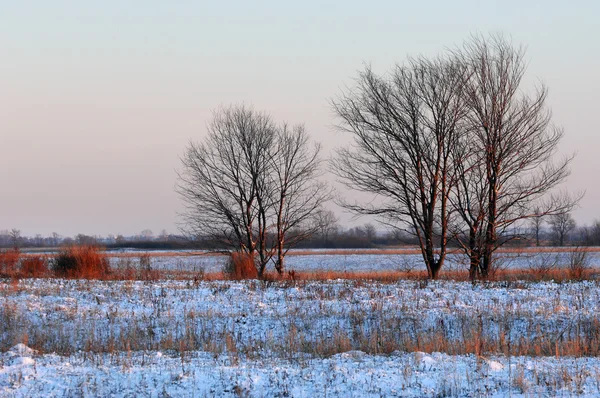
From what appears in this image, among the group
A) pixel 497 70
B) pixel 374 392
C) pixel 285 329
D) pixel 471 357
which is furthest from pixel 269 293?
pixel 497 70

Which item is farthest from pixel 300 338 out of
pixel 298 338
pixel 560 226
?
pixel 560 226

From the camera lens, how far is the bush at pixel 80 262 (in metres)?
21.3

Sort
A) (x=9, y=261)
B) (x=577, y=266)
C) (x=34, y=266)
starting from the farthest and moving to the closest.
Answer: (x=9, y=261)
(x=34, y=266)
(x=577, y=266)

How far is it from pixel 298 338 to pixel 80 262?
13.7 metres

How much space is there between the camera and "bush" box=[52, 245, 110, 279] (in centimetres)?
2127

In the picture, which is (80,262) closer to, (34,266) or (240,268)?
(34,266)

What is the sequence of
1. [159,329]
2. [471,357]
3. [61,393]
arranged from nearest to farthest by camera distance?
[61,393] < [471,357] < [159,329]

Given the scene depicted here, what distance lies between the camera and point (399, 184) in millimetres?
20781

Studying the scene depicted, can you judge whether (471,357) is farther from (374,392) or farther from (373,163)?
(373,163)

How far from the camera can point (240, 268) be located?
69.6 ft

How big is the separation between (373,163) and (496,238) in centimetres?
488

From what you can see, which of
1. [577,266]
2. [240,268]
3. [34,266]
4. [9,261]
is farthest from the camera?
[9,261]

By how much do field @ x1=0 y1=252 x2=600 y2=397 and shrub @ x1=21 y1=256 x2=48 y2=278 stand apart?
170 inches

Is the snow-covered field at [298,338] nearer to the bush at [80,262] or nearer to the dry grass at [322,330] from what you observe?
the dry grass at [322,330]
